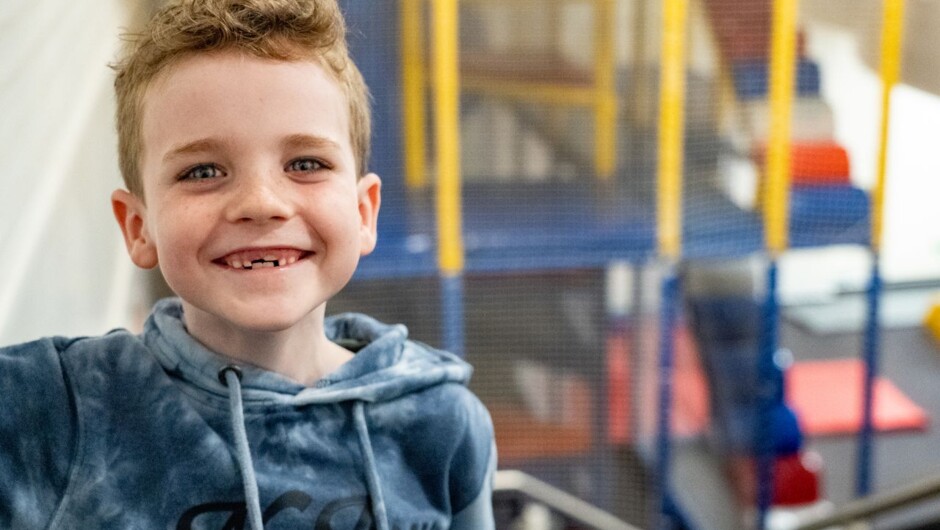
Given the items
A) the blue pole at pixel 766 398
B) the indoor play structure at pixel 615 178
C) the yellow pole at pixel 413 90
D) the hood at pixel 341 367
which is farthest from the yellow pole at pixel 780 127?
the hood at pixel 341 367

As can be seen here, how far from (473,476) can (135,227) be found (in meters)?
0.45

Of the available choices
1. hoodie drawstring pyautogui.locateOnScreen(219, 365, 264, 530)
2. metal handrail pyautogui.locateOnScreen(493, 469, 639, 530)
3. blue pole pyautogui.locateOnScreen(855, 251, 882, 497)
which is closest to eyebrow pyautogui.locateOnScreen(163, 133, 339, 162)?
hoodie drawstring pyautogui.locateOnScreen(219, 365, 264, 530)

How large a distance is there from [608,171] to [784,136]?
2.22ft

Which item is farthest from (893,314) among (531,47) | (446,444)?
(446,444)

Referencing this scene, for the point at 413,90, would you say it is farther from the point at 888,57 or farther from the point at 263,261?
the point at 263,261

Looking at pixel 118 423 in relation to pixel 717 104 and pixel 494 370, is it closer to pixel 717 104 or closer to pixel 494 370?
pixel 494 370

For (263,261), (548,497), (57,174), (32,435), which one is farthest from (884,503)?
(32,435)

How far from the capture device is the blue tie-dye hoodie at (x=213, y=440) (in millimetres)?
989

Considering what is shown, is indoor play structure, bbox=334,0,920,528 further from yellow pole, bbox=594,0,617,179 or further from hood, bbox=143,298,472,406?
hood, bbox=143,298,472,406

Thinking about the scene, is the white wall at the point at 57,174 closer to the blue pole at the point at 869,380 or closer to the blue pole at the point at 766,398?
the blue pole at the point at 766,398

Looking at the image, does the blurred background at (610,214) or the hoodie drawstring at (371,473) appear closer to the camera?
the hoodie drawstring at (371,473)

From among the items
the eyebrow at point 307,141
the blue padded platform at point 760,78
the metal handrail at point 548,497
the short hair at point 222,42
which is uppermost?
the short hair at point 222,42

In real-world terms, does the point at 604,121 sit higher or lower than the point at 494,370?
higher

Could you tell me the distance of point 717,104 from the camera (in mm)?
4148
